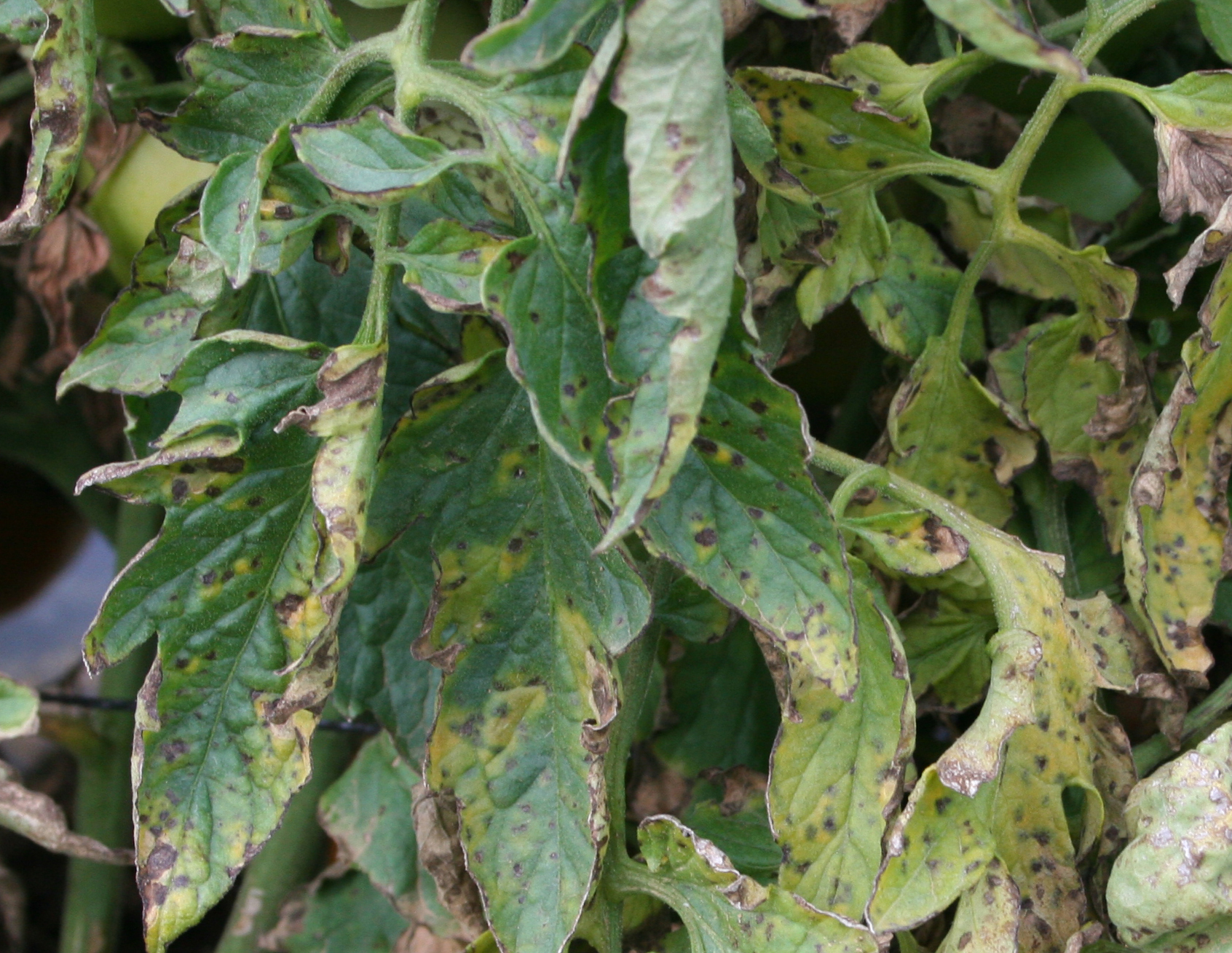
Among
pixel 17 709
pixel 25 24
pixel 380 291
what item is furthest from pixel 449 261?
pixel 17 709

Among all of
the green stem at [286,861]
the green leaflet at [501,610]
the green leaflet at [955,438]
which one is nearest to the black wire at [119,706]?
the green stem at [286,861]

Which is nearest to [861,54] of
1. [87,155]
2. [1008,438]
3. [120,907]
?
[1008,438]

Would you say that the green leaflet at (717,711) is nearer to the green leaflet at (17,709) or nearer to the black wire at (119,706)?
the black wire at (119,706)

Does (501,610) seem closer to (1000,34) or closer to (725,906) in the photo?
(725,906)

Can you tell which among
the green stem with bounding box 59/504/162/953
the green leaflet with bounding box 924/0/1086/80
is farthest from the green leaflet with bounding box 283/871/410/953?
the green leaflet with bounding box 924/0/1086/80

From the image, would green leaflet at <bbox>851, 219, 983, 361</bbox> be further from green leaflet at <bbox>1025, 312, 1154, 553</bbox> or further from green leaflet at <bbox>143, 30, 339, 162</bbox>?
green leaflet at <bbox>143, 30, 339, 162</bbox>

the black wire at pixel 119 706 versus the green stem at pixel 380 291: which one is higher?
the green stem at pixel 380 291
